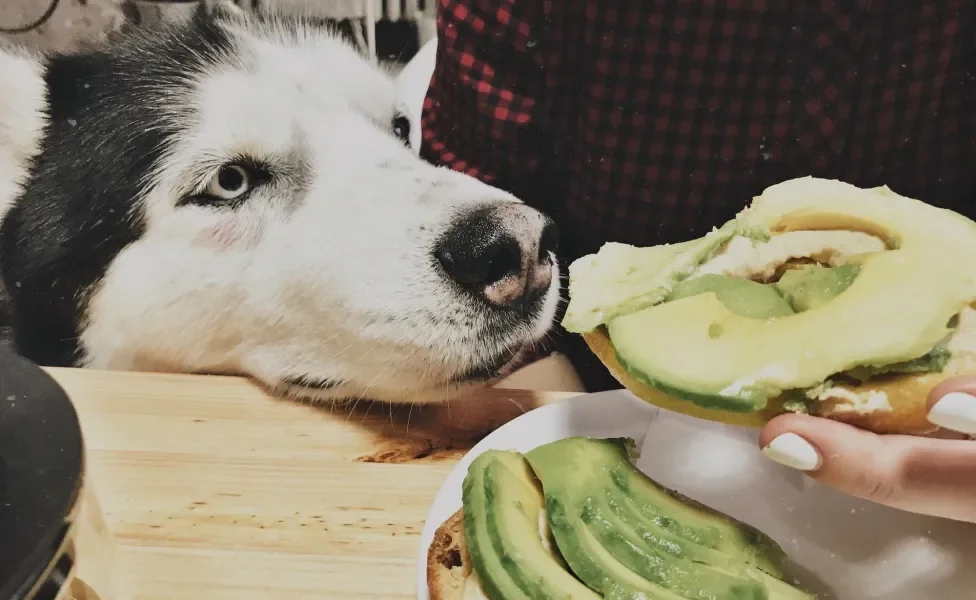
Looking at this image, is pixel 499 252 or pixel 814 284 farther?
pixel 499 252

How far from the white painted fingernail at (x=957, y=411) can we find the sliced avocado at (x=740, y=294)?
114 mm

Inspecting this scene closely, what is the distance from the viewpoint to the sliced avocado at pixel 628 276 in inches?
20.3

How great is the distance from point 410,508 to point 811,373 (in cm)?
42

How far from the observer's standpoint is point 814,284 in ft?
1.61

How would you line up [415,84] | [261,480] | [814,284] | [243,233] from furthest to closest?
[415,84] → [243,233] → [261,480] → [814,284]

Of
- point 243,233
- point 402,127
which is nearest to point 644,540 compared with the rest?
point 243,233

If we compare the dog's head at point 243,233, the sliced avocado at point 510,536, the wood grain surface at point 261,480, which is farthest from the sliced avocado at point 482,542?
the dog's head at point 243,233

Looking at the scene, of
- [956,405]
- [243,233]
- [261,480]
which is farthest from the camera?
[243,233]

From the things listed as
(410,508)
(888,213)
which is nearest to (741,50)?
(888,213)

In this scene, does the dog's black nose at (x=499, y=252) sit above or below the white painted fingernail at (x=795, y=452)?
below

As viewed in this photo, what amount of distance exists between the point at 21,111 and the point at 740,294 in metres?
0.87

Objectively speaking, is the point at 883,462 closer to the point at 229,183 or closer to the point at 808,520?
the point at 808,520

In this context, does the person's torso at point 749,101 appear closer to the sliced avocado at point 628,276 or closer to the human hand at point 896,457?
the sliced avocado at point 628,276

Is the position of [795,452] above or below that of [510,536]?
above
